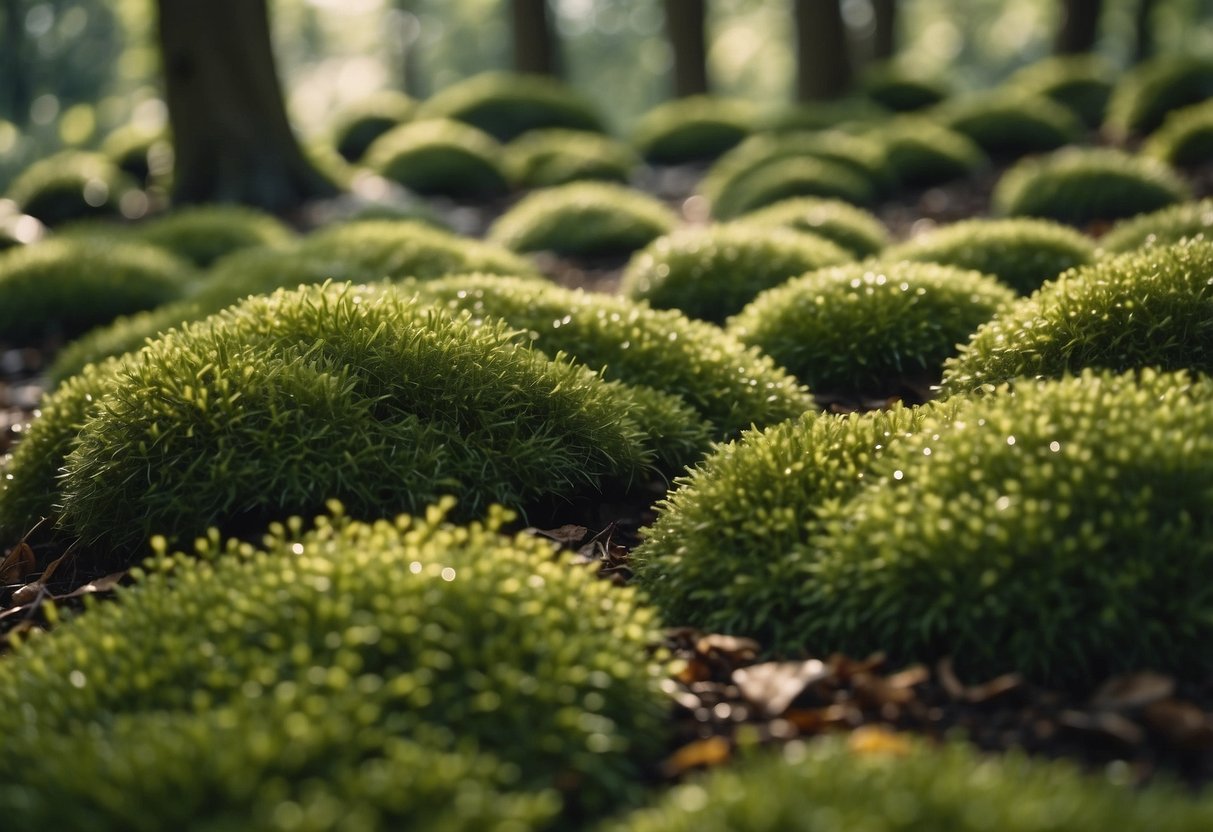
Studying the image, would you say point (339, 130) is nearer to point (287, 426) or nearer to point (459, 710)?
point (287, 426)

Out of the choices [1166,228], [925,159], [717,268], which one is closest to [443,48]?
Answer: [925,159]

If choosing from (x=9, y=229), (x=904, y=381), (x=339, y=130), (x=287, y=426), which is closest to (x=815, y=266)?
(x=904, y=381)

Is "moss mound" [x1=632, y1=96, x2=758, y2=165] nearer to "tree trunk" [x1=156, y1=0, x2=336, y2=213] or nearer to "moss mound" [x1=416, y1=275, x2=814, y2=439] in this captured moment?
"tree trunk" [x1=156, y1=0, x2=336, y2=213]

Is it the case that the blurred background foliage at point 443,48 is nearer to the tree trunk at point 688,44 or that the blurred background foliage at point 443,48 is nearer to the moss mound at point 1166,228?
the tree trunk at point 688,44

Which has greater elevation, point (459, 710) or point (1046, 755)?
point (459, 710)

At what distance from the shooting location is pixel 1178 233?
274 inches

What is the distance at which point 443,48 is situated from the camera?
211 feet

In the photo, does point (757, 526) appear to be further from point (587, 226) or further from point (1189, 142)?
point (1189, 142)

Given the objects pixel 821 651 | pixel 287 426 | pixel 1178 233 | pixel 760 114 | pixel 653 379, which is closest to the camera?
pixel 821 651

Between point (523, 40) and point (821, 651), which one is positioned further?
point (523, 40)

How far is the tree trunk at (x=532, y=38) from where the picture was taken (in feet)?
71.8

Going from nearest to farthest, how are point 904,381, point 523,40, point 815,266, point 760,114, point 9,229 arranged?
point 904,381 < point 815,266 < point 9,229 < point 760,114 < point 523,40

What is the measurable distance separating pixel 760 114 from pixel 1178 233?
12.7 meters

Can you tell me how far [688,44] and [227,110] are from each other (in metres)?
10.6
